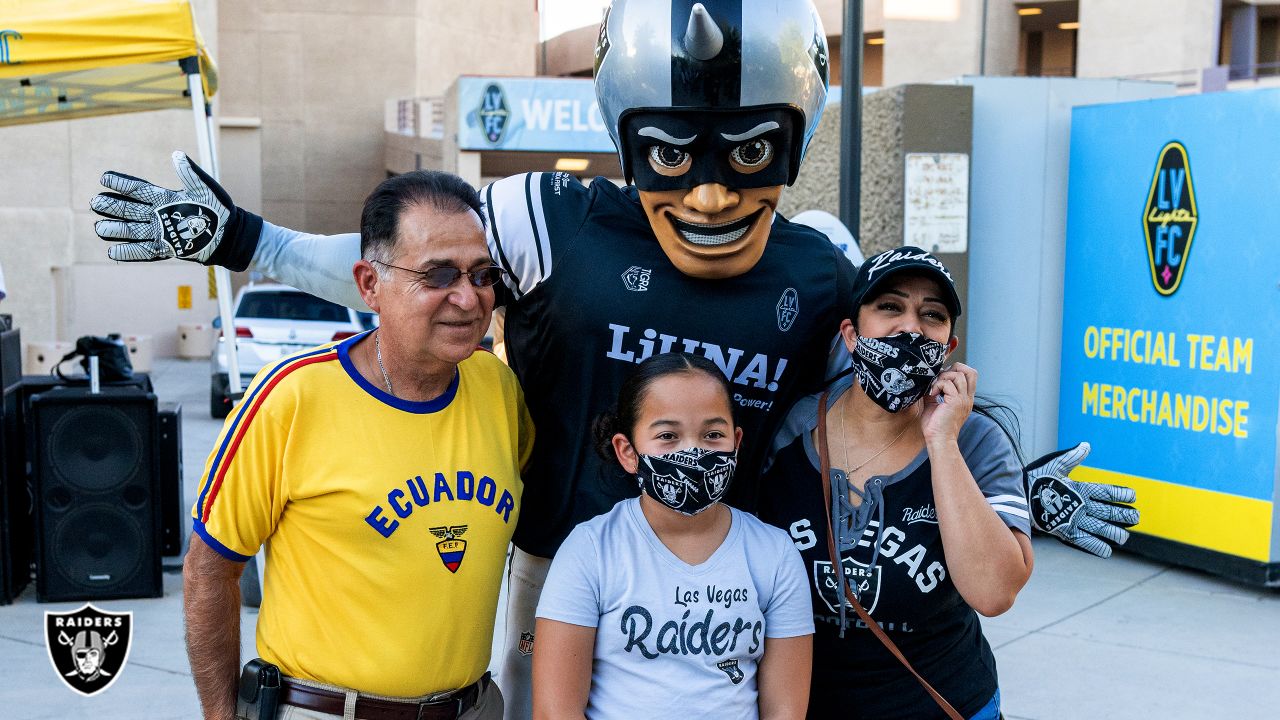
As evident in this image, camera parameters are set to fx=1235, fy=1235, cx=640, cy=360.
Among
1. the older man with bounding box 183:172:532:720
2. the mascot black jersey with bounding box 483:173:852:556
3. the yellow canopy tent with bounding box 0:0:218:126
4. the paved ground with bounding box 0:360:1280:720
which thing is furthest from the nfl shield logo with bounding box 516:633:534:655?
the yellow canopy tent with bounding box 0:0:218:126

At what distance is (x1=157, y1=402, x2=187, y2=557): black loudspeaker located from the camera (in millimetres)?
6781

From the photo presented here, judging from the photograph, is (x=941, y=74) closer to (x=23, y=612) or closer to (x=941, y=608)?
(x=23, y=612)

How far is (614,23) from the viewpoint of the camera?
2467mm

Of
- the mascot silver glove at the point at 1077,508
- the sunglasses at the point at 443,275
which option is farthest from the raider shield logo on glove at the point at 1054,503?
the sunglasses at the point at 443,275

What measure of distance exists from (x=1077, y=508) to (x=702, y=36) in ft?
3.78

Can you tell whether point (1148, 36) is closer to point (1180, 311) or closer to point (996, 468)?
point (1180, 311)

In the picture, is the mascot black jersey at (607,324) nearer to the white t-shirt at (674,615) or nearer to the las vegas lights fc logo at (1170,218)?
the white t-shirt at (674,615)

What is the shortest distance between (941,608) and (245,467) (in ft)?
4.24

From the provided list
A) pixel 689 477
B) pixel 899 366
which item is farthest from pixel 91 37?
pixel 899 366

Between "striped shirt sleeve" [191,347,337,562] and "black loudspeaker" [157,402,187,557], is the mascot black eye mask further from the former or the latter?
"black loudspeaker" [157,402,187,557]

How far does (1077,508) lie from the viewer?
2.39m

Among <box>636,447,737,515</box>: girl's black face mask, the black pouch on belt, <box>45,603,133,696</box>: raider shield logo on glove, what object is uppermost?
<box>636,447,737,515</box>: girl's black face mask

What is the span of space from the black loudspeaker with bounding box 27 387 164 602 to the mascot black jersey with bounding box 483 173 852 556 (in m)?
4.25

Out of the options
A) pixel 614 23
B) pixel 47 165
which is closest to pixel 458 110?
pixel 47 165
